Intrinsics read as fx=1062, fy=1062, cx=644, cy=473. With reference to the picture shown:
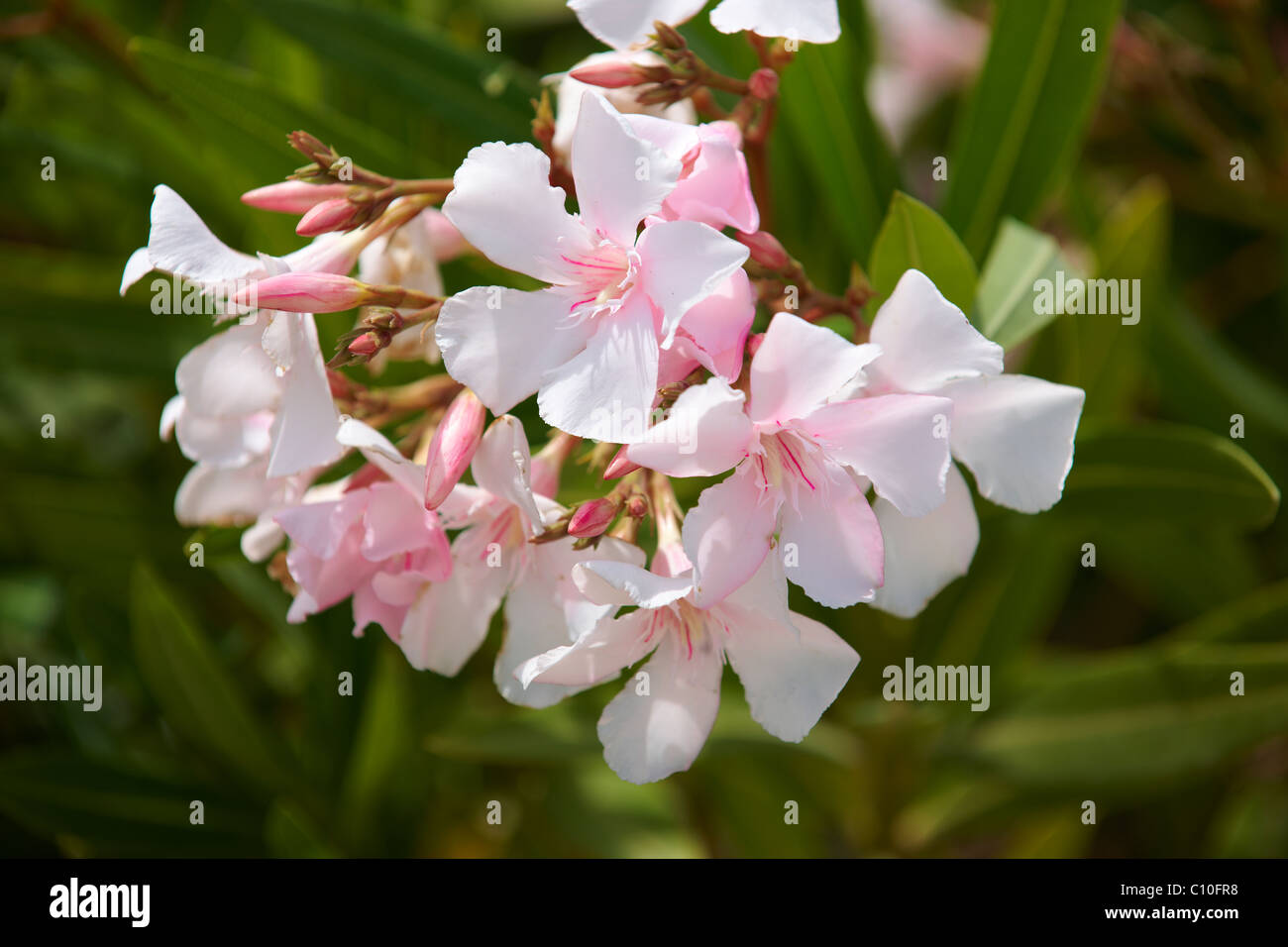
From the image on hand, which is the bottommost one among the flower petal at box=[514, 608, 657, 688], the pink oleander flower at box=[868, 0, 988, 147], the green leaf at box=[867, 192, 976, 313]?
the flower petal at box=[514, 608, 657, 688]

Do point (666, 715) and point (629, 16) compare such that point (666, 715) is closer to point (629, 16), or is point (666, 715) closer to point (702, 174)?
point (702, 174)

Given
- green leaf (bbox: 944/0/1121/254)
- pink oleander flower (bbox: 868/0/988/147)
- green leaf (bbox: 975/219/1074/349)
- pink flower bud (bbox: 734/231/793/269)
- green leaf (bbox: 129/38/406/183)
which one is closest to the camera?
pink flower bud (bbox: 734/231/793/269)

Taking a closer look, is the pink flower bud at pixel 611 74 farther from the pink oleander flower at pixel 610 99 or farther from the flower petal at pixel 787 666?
the flower petal at pixel 787 666

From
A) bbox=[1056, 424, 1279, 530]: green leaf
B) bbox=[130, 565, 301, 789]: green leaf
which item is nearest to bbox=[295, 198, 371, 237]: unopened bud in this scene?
bbox=[130, 565, 301, 789]: green leaf

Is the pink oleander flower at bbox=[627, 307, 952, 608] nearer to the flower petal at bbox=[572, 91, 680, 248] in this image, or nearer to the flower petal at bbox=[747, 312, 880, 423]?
the flower petal at bbox=[747, 312, 880, 423]
